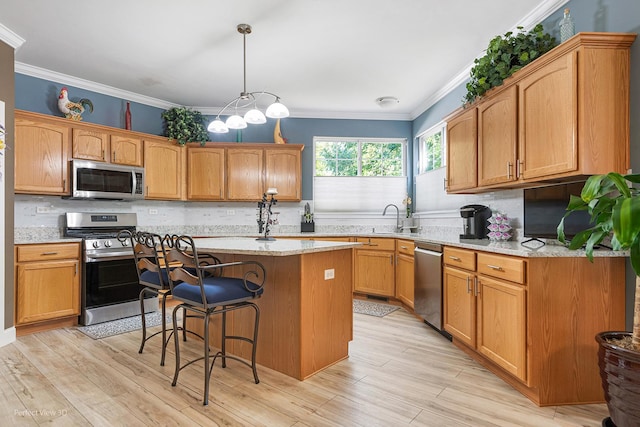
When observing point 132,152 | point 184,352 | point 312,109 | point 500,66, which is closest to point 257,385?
point 184,352

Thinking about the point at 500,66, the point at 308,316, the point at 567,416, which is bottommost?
the point at 567,416

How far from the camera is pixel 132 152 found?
4.51 metres

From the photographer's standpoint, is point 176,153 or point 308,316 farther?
point 176,153

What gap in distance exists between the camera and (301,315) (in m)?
2.43

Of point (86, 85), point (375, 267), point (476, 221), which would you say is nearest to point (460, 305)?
point (476, 221)

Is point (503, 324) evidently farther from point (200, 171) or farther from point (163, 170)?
point (163, 170)

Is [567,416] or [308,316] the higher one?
[308,316]

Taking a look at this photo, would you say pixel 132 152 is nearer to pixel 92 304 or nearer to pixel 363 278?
pixel 92 304

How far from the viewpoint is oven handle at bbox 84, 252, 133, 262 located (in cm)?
377

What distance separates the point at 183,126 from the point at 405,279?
11.7ft

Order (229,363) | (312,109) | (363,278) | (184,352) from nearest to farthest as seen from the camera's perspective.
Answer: (229,363) < (184,352) < (363,278) < (312,109)

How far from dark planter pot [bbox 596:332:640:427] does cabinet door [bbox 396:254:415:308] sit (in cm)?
229

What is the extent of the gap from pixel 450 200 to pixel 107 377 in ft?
12.4

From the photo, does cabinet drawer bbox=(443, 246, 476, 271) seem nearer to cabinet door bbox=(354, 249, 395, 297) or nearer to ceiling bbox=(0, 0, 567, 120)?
cabinet door bbox=(354, 249, 395, 297)
